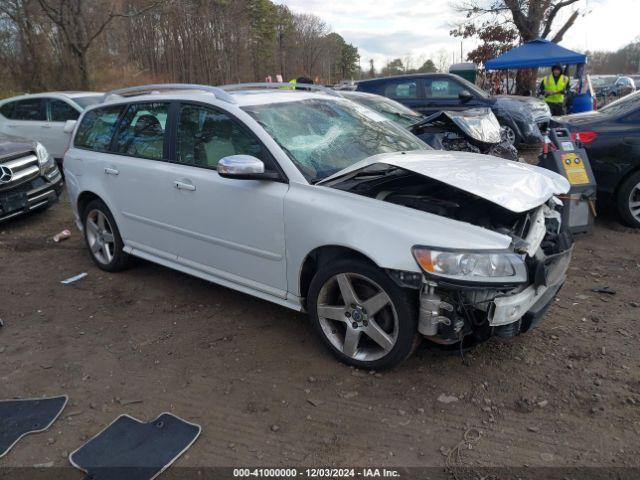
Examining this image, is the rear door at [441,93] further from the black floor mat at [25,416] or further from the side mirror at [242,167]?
the black floor mat at [25,416]

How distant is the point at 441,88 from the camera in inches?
439

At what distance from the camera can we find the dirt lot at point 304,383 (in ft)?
8.67

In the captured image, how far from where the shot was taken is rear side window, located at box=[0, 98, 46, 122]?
380 inches

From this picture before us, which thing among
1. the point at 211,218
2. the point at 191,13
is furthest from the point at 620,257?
the point at 191,13

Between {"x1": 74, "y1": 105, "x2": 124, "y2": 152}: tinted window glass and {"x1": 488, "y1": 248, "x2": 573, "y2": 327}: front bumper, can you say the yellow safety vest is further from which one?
{"x1": 74, "y1": 105, "x2": 124, "y2": 152}: tinted window glass

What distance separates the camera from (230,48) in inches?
1375

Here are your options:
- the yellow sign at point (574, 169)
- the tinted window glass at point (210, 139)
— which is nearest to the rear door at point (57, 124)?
the tinted window glass at point (210, 139)

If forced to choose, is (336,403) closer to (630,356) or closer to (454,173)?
(454,173)

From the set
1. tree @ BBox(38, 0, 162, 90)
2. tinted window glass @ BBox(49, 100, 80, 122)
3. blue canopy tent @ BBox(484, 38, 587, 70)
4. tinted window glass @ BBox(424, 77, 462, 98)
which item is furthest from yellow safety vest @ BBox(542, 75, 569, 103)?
tree @ BBox(38, 0, 162, 90)

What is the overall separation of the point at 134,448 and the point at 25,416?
0.78 metres

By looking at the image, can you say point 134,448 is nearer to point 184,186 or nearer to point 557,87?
point 184,186

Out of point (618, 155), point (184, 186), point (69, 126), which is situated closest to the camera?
point (184, 186)

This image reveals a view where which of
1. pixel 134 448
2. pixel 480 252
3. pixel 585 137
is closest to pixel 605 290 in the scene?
pixel 480 252

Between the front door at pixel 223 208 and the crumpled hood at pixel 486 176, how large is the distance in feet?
1.60
